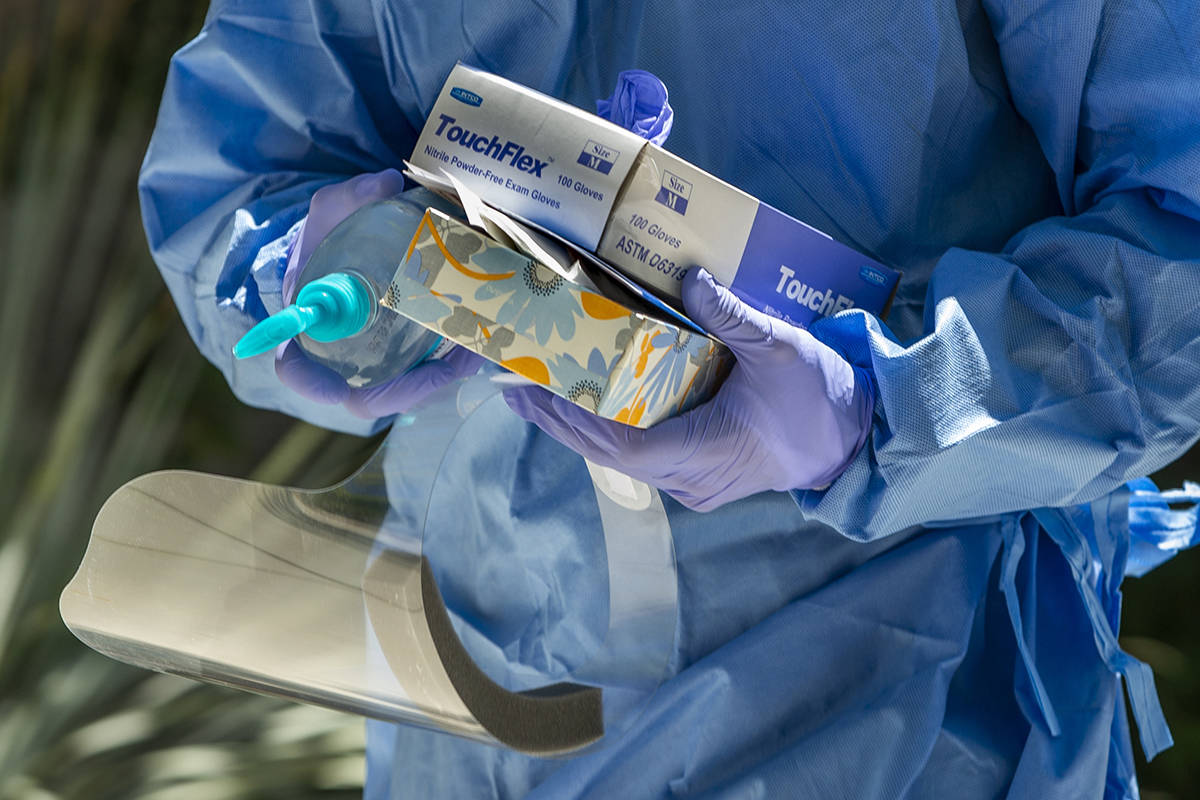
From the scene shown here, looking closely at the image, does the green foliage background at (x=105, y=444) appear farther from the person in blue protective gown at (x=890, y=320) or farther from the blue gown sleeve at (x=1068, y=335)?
the blue gown sleeve at (x=1068, y=335)

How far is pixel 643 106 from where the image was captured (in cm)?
56

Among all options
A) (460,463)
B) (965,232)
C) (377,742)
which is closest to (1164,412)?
(965,232)

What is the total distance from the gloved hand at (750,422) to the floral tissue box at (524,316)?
0.29 ft

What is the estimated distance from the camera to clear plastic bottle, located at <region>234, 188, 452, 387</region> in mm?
430

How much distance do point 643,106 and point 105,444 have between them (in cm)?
133

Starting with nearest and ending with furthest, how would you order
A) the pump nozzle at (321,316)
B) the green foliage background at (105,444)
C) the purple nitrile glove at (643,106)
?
the pump nozzle at (321,316) → the purple nitrile glove at (643,106) → the green foliage background at (105,444)

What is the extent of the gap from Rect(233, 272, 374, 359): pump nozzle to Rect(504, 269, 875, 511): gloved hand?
0.14 metres

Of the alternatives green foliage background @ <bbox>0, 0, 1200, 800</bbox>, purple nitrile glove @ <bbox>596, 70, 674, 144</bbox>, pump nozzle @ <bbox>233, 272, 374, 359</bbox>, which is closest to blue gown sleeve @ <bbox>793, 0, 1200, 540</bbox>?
purple nitrile glove @ <bbox>596, 70, 674, 144</bbox>

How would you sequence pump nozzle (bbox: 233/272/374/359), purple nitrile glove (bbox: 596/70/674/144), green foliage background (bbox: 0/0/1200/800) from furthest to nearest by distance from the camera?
green foliage background (bbox: 0/0/1200/800) < purple nitrile glove (bbox: 596/70/674/144) < pump nozzle (bbox: 233/272/374/359)

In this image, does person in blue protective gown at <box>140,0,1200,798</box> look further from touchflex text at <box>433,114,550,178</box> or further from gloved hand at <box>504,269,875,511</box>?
touchflex text at <box>433,114,550,178</box>

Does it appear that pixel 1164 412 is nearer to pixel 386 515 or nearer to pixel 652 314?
pixel 652 314

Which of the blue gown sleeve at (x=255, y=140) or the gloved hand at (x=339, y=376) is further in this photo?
the blue gown sleeve at (x=255, y=140)

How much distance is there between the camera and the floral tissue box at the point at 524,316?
429 mm

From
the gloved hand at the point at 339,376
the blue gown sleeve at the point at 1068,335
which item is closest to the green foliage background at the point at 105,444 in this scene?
the gloved hand at the point at 339,376
